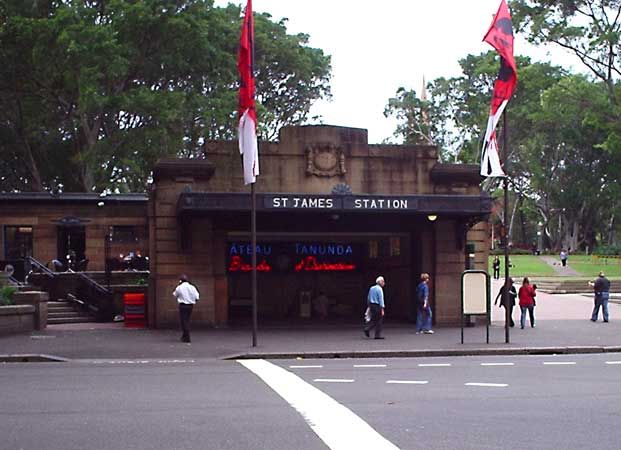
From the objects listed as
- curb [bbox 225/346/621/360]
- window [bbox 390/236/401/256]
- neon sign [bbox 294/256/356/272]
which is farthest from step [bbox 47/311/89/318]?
curb [bbox 225/346/621/360]

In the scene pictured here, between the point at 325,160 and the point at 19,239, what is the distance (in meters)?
21.5

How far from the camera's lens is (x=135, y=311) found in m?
25.0

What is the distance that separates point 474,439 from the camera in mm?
8445

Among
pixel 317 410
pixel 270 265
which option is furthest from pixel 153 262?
pixel 317 410

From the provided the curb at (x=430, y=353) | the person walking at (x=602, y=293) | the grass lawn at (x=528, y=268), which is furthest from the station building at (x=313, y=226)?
the grass lawn at (x=528, y=268)

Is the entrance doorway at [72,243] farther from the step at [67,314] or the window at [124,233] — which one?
the step at [67,314]

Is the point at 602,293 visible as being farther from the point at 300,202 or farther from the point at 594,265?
the point at 594,265

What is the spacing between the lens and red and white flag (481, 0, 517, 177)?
69.1 feet

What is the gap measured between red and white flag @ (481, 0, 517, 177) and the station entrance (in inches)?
244

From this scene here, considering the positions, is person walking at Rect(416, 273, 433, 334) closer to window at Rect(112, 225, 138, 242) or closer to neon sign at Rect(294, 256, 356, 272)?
neon sign at Rect(294, 256, 356, 272)

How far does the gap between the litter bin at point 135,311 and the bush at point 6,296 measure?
333cm

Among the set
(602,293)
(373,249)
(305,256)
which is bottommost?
(602,293)

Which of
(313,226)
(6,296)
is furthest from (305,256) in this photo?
(6,296)

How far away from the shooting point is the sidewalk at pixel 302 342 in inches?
747
